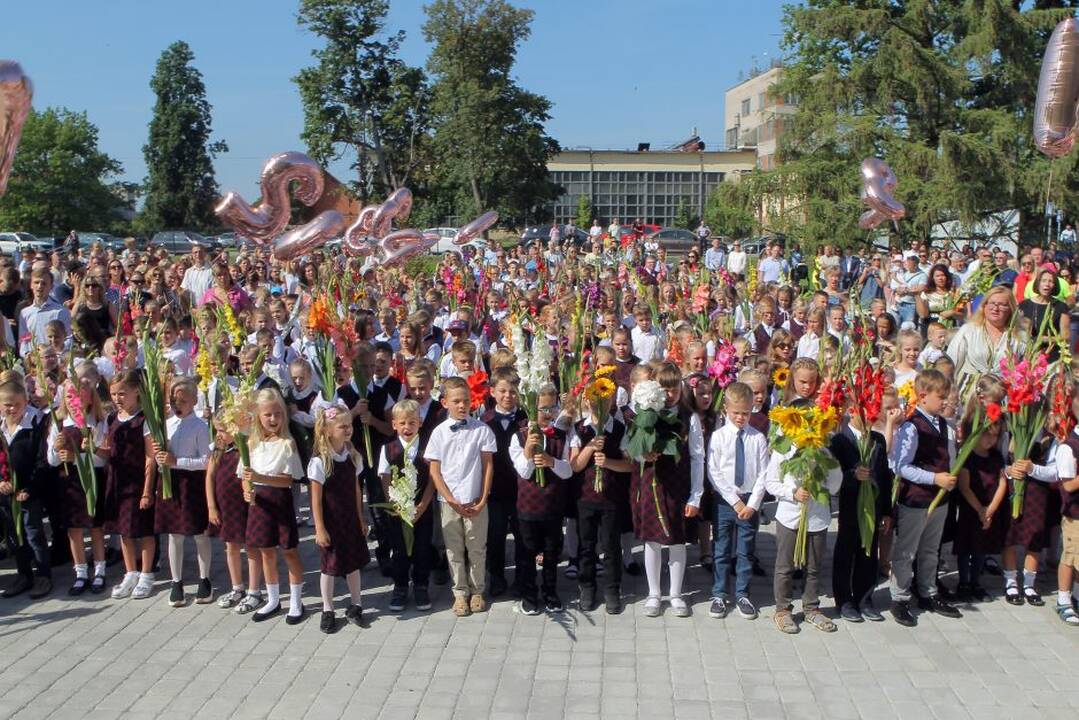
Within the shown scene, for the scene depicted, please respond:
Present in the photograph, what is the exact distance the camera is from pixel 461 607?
18.9 feet

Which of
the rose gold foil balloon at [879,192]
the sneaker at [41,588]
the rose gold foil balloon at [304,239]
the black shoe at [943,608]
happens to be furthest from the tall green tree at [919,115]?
the sneaker at [41,588]

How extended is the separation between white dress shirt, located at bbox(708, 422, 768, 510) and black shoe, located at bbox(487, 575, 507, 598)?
1.44m

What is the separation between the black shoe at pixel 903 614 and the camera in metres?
5.53

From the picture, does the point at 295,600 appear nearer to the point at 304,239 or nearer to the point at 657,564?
the point at 657,564

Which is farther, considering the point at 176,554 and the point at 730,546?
the point at 176,554

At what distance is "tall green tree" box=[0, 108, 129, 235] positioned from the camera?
51.6 metres

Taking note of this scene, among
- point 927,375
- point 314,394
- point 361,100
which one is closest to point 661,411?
point 927,375

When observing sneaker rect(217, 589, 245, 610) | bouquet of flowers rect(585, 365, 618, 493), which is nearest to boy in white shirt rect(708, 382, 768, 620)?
bouquet of flowers rect(585, 365, 618, 493)

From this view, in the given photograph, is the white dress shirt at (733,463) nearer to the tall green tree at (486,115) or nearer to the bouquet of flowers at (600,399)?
the bouquet of flowers at (600,399)

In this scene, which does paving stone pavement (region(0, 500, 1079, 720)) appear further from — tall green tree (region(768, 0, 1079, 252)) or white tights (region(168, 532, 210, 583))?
tall green tree (region(768, 0, 1079, 252))

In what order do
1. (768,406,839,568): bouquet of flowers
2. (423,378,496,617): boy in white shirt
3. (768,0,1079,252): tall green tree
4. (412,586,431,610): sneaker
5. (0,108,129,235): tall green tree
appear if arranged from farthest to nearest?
(0,108,129,235): tall green tree
(768,0,1079,252): tall green tree
(412,586,431,610): sneaker
(423,378,496,617): boy in white shirt
(768,406,839,568): bouquet of flowers

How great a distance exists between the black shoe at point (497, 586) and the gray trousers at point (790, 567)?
1.65 metres

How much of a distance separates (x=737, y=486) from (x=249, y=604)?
2.94 metres

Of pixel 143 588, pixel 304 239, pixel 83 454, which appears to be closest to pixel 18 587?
pixel 143 588
